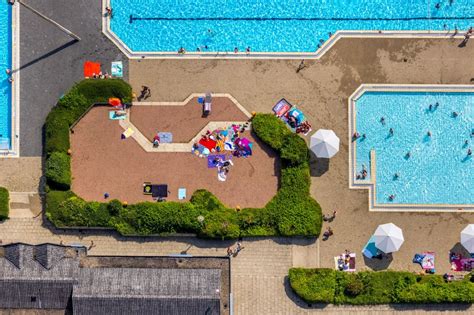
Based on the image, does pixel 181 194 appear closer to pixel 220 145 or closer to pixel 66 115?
pixel 220 145

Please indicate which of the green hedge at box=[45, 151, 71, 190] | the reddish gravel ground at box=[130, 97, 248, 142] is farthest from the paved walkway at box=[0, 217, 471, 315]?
the reddish gravel ground at box=[130, 97, 248, 142]

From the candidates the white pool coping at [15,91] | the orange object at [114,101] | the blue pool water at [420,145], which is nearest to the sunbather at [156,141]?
the orange object at [114,101]

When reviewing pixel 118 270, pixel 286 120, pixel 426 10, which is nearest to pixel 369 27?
pixel 426 10

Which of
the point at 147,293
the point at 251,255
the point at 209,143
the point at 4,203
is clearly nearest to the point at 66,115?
the point at 4,203

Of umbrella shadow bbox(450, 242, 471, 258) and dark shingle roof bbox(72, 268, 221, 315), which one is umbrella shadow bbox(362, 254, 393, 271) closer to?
umbrella shadow bbox(450, 242, 471, 258)

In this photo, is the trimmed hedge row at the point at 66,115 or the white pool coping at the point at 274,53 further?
the white pool coping at the point at 274,53

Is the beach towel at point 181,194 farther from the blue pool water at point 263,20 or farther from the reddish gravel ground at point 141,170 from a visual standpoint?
the blue pool water at point 263,20
